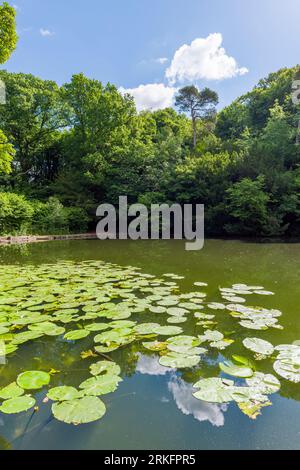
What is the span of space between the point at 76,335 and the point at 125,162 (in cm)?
1386

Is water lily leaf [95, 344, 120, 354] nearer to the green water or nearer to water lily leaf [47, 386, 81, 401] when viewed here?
the green water

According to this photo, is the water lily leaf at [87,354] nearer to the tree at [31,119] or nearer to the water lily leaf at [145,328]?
the water lily leaf at [145,328]

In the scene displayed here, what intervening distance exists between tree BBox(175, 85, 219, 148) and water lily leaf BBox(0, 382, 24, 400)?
19.1 meters

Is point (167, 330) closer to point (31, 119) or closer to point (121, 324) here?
point (121, 324)

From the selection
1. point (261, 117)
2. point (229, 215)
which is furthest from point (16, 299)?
point (261, 117)

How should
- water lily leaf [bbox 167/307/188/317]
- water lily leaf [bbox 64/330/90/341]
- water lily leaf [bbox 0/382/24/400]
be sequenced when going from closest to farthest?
1. water lily leaf [bbox 0/382/24/400]
2. water lily leaf [bbox 64/330/90/341]
3. water lily leaf [bbox 167/307/188/317]

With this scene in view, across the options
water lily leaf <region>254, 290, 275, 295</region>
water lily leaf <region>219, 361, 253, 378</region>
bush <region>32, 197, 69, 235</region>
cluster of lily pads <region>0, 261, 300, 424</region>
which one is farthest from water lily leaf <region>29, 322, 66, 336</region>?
bush <region>32, 197, 69, 235</region>

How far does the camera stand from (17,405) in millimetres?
1277

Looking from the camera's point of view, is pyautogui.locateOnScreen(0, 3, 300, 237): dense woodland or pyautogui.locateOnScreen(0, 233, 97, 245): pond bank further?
pyautogui.locateOnScreen(0, 3, 300, 237): dense woodland

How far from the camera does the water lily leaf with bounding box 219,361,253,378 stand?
1497mm

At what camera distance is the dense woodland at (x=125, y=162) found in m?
11.0

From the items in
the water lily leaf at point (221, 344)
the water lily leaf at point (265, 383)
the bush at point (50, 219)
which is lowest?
the water lily leaf at point (221, 344)

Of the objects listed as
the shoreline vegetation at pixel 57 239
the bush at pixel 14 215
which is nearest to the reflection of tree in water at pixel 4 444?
the shoreline vegetation at pixel 57 239
